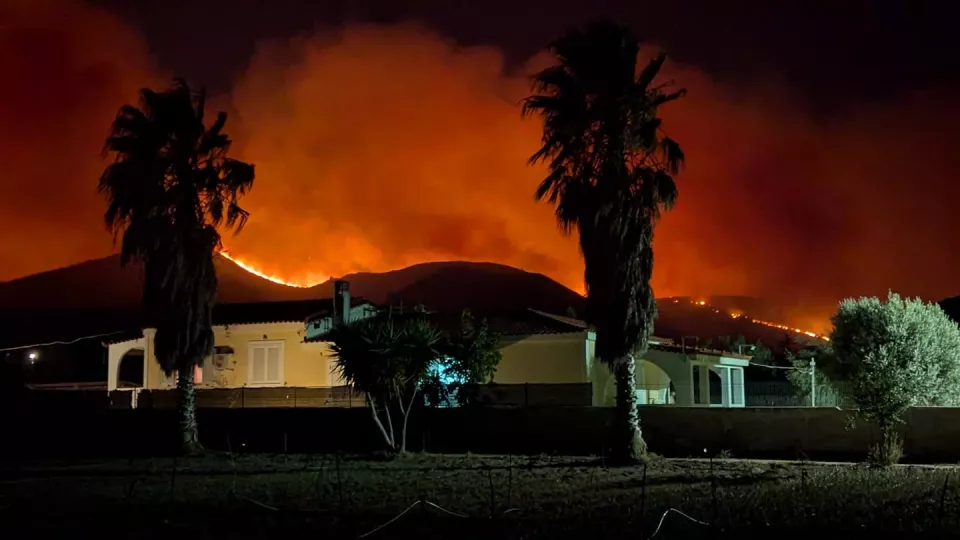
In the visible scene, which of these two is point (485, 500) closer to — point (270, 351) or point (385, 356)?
point (385, 356)

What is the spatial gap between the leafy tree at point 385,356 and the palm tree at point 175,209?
16.4ft

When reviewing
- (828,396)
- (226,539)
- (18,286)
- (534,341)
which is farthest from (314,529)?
(18,286)

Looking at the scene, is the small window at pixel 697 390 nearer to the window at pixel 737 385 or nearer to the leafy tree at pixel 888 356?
the window at pixel 737 385

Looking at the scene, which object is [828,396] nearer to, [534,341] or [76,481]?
[534,341]

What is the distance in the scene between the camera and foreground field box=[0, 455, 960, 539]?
52.3ft

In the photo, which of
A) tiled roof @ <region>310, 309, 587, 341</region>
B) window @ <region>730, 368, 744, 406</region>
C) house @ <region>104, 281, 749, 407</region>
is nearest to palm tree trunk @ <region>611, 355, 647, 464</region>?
house @ <region>104, 281, 749, 407</region>

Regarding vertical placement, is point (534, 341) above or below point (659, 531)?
above

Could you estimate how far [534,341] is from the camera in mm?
40094

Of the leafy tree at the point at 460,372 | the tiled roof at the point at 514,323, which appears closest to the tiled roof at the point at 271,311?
the tiled roof at the point at 514,323

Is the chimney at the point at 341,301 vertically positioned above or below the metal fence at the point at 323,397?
above

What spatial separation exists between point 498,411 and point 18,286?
10005 cm

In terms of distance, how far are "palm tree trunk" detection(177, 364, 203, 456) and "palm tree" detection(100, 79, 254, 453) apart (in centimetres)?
3

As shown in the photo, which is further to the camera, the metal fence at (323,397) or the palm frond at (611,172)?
the metal fence at (323,397)

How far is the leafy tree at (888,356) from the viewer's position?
26641 mm
